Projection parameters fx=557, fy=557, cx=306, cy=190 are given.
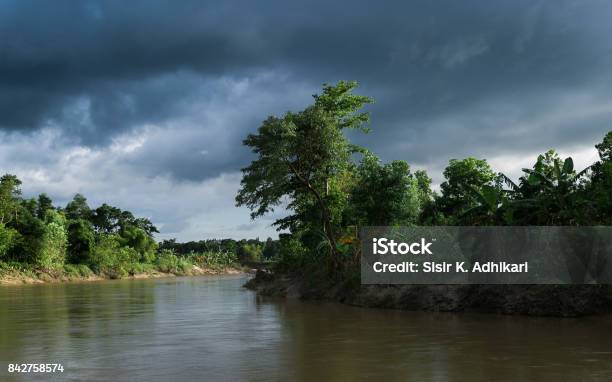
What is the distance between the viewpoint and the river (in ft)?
35.0

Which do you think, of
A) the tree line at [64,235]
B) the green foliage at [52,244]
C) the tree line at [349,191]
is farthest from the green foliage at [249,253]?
the tree line at [349,191]

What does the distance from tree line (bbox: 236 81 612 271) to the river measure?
5270 mm

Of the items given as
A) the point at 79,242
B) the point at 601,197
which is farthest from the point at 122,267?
the point at 601,197

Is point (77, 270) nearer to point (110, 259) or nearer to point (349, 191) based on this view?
point (110, 259)

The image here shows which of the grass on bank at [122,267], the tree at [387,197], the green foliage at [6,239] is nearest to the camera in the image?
the tree at [387,197]

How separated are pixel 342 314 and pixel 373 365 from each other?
40.6 feet

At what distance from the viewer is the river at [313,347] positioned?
10680 millimetres

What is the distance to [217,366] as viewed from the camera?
1154 cm

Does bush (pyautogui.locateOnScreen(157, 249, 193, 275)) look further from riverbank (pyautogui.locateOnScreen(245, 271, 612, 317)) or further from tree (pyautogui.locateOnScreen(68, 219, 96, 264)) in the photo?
riverbank (pyautogui.locateOnScreen(245, 271, 612, 317))

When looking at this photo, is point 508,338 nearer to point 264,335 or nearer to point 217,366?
point 264,335

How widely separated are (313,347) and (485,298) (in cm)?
1111

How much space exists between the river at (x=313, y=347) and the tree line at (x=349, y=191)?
5270mm

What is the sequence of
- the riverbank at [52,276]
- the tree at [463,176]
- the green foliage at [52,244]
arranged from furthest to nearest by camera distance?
the green foliage at [52,244] < the riverbank at [52,276] < the tree at [463,176]

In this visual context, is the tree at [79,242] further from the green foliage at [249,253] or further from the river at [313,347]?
the green foliage at [249,253]
